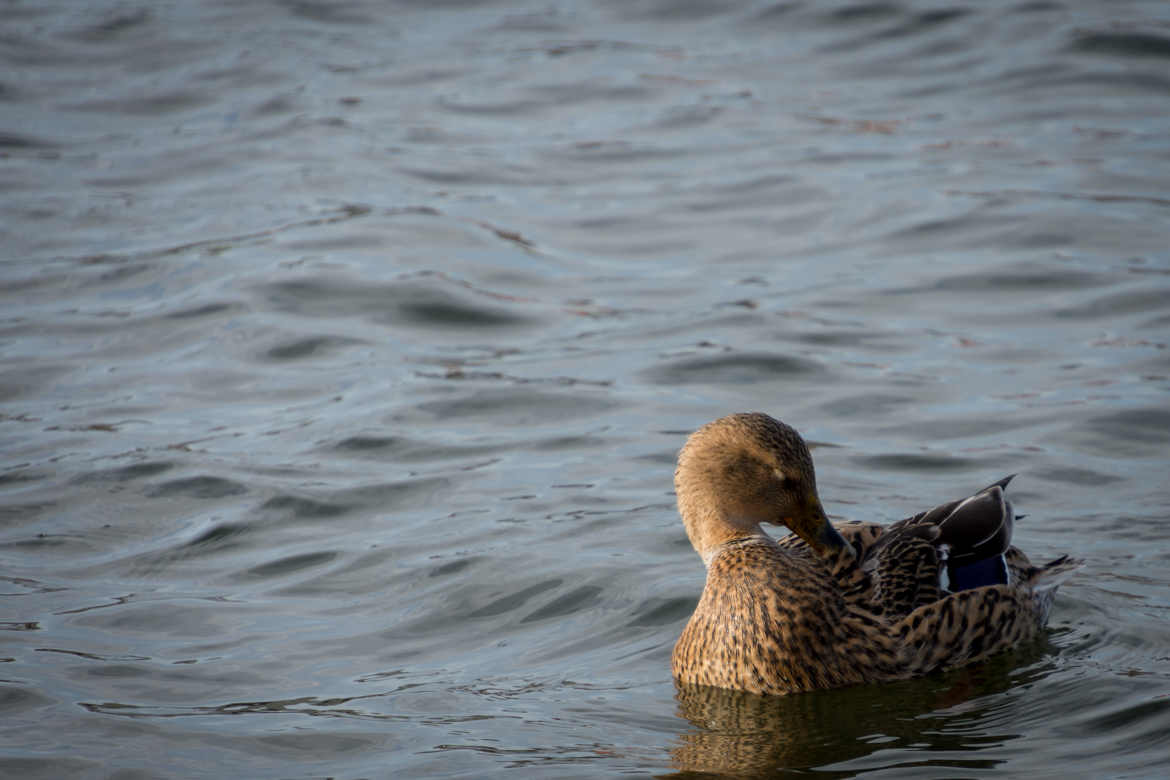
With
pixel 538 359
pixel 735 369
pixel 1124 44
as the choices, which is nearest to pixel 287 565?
pixel 538 359

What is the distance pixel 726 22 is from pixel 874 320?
9120mm

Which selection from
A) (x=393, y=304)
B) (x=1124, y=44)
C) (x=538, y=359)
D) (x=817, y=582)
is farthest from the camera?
(x=1124, y=44)

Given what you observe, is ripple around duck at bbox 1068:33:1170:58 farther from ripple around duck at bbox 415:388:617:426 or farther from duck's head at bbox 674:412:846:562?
duck's head at bbox 674:412:846:562

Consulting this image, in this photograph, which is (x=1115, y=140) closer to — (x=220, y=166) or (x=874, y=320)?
(x=874, y=320)

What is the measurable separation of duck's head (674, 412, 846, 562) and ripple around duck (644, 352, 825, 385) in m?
3.87

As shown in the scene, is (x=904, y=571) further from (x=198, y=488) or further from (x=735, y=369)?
(x=198, y=488)

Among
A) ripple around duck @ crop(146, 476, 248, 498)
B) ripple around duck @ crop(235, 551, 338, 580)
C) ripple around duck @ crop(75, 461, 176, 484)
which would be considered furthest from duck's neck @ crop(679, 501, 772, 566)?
ripple around duck @ crop(75, 461, 176, 484)

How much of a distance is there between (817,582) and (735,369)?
14.4 feet

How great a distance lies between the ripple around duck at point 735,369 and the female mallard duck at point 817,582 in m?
3.69

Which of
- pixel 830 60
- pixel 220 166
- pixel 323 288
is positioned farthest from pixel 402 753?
pixel 830 60

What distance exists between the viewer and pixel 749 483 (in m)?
6.62

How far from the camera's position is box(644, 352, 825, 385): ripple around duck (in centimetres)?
1065

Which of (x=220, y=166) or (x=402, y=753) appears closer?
(x=402, y=753)

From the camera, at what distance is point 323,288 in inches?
503
